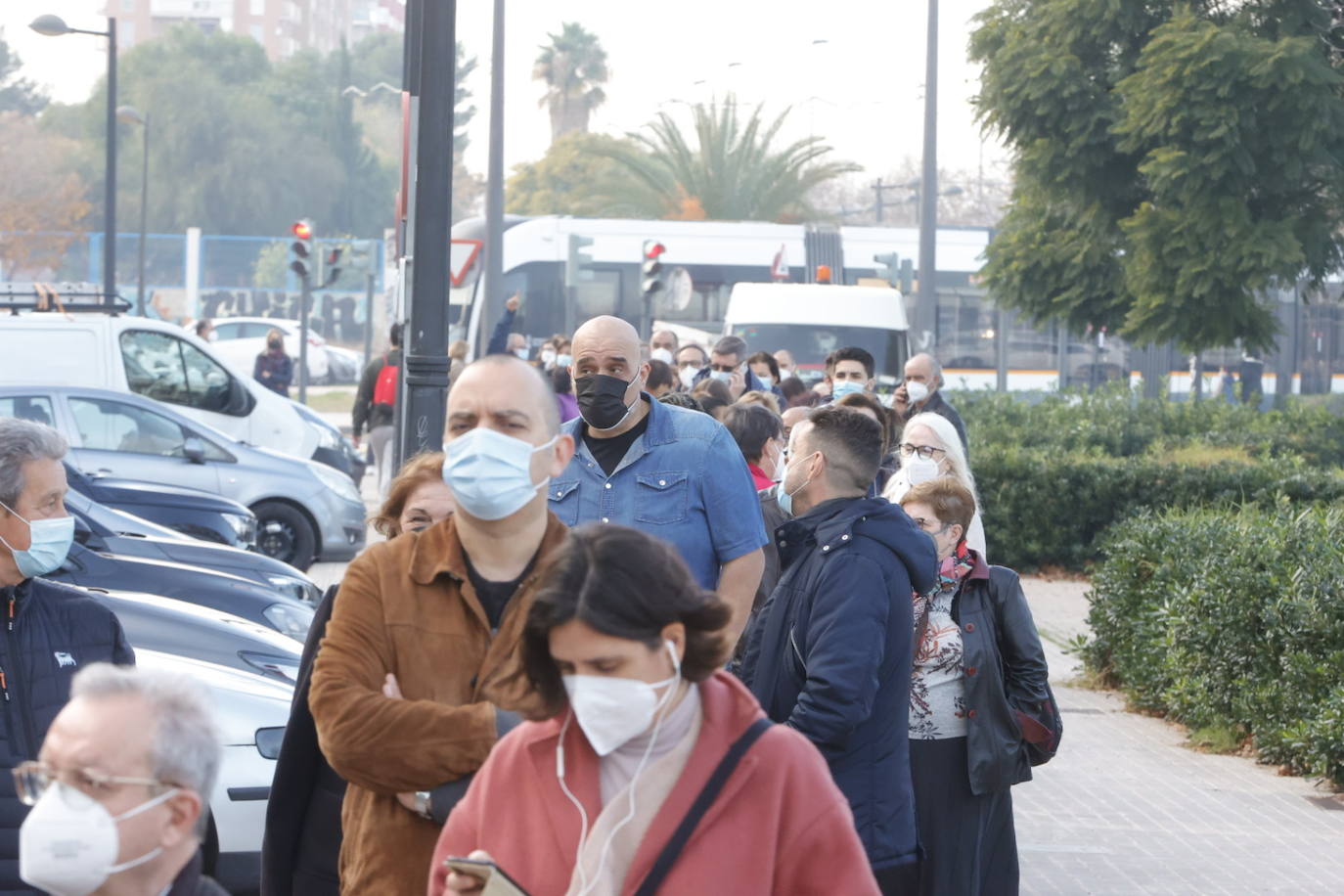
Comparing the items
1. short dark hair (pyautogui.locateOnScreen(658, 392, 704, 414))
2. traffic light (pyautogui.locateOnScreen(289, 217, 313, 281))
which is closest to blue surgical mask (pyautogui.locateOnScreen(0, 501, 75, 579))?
short dark hair (pyautogui.locateOnScreen(658, 392, 704, 414))

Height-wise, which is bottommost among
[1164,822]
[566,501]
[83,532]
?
[1164,822]

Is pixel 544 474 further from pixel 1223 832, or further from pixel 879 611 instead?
pixel 1223 832

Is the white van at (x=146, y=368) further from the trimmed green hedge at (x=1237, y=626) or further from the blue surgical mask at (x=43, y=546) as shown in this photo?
the blue surgical mask at (x=43, y=546)

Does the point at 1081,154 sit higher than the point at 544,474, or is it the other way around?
the point at 1081,154

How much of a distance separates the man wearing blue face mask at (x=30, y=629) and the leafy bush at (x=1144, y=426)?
12360 mm

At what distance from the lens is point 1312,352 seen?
116 ft

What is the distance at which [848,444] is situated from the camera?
4402 mm

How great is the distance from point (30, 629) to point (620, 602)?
1972 millimetres

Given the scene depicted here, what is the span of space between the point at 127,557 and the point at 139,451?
598 cm


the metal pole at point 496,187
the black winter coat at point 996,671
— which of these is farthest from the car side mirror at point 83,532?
the metal pole at point 496,187

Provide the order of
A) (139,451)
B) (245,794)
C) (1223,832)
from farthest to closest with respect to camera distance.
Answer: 1. (139,451)
2. (1223,832)
3. (245,794)

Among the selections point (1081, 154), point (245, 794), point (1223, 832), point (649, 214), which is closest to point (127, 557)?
point (245, 794)

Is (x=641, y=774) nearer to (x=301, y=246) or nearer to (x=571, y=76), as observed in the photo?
(x=301, y=246)

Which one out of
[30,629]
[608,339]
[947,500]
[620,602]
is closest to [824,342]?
[947,500]
